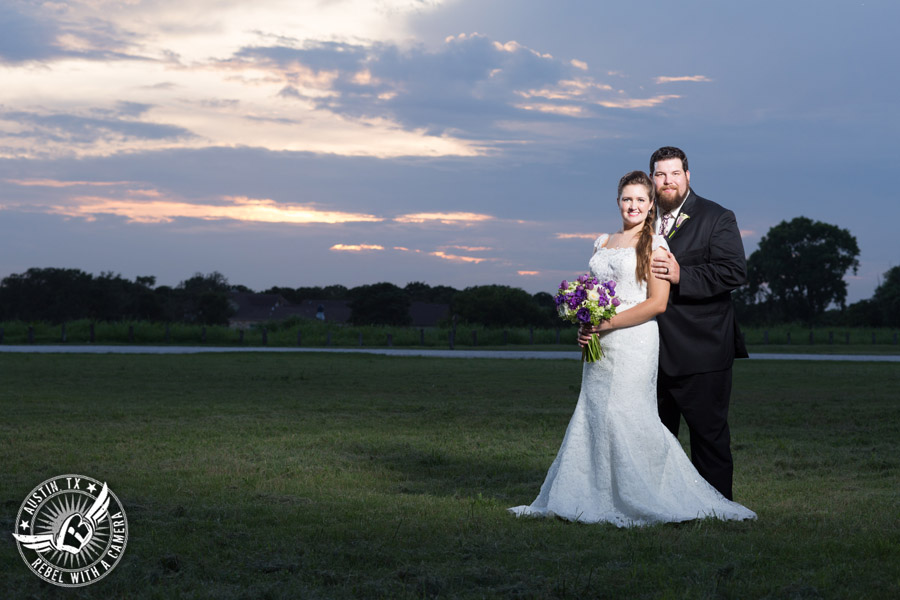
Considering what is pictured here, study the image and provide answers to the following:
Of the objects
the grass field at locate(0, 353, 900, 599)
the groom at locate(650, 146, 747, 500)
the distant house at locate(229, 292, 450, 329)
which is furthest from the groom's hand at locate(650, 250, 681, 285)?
the distant house at locate(229, 292, 450, 329)

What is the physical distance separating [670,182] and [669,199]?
12cm

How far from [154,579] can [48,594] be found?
1.66 feet

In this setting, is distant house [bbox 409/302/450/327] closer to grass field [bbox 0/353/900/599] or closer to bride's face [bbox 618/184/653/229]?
grass field [bbox 0/353/900/599]

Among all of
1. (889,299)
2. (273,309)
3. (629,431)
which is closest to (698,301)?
(629,431)

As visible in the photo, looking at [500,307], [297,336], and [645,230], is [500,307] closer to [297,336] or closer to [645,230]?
[297,336]

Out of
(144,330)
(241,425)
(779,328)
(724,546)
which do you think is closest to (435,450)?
(241,425)

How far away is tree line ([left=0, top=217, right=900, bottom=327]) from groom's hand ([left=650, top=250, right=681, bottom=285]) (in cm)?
6865

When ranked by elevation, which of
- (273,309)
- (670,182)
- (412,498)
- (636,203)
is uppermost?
(273,309)

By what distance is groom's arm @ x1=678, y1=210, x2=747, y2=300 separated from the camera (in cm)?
600

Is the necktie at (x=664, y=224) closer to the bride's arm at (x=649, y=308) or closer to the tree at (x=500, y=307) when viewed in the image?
the bride's arm at (x=649, y=308)

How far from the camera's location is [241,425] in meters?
12.1

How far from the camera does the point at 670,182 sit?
6.21 metres

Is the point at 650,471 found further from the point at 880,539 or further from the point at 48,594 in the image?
the point at 48,594

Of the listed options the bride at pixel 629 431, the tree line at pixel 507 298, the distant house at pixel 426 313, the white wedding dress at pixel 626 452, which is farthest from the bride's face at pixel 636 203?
the distant house at pixel 426 313
